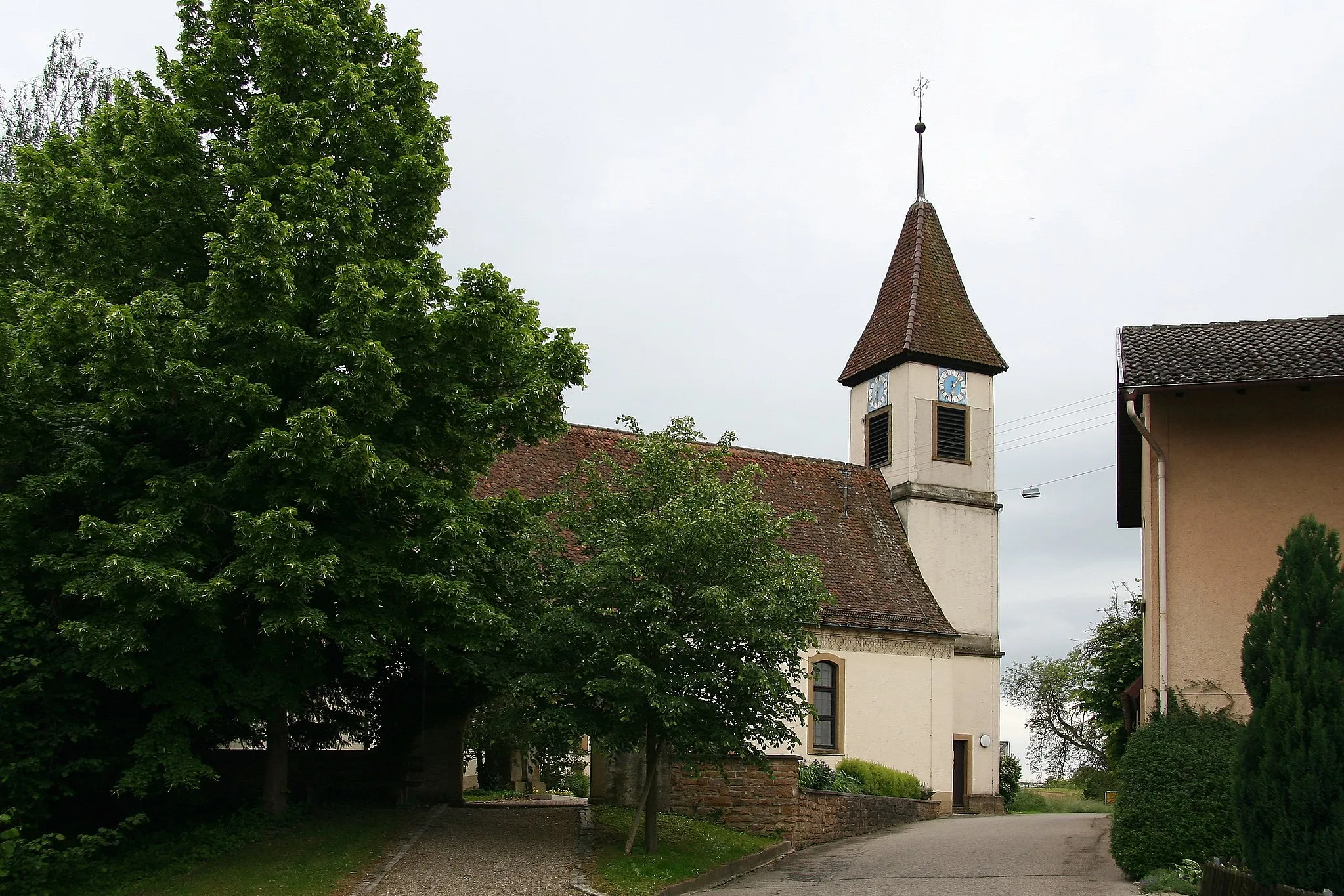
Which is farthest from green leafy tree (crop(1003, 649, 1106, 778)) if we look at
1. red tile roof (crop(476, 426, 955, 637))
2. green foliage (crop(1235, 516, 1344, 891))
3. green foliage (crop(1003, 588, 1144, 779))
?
green foliage (crop(1235, 516, 1344, 891))

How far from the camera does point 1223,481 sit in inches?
674

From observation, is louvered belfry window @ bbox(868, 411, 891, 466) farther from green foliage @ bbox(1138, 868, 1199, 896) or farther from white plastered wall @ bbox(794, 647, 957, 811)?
green foliage @ bbox(1138, 868, 1199, 896)

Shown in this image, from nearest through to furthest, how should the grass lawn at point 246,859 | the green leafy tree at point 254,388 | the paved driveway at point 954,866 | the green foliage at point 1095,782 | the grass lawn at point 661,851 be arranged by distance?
the green leafy tree at point 254,388, the grass lawn at point 246,859, the paved driveway at point 954,866, the grass lawn at point 661,851, the green foliage at point 1095,782

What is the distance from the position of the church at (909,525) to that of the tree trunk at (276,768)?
8.54 m

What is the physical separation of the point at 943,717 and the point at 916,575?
3.62 metres

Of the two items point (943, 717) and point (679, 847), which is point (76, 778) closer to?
point (679, 847)

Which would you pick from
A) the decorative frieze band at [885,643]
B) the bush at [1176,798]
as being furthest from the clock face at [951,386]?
the bush at [1176,798]

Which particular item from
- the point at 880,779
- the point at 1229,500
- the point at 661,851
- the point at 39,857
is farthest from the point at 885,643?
the point at 39,857

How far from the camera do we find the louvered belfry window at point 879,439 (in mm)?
34188

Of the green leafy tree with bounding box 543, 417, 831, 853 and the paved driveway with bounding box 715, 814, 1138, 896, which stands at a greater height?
the green leafy tree with bounding box 543, 417, 831, 853

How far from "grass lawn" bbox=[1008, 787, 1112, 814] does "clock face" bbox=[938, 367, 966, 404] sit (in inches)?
425

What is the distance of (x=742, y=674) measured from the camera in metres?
16.5

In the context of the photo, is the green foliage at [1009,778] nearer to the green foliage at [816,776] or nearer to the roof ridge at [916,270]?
the green foliage at [816,776]

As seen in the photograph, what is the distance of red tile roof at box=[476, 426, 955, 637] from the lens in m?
27.9
